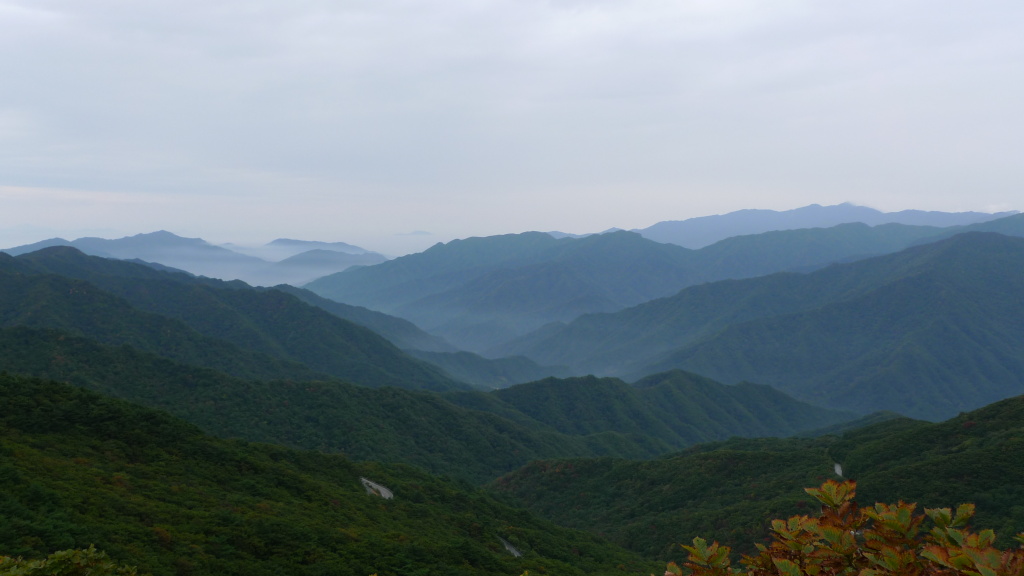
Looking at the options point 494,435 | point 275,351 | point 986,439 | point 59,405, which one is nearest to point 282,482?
point 59,405

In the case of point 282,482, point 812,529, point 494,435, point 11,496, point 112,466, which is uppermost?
point 812,529

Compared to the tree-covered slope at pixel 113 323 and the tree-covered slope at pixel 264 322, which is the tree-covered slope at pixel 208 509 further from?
the tree-covered slope at pixel 264 322

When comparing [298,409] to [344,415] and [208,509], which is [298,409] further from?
[208,509]

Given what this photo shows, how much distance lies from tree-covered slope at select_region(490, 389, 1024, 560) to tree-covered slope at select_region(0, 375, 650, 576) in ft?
43.2

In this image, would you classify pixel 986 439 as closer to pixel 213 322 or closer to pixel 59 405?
pixel 59 405

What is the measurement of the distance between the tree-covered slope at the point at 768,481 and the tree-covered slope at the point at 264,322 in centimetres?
8745

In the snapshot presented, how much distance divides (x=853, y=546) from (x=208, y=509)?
2914 cm

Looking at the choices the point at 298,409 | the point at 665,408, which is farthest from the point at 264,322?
the point at 665,408

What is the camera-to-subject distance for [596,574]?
38.2m

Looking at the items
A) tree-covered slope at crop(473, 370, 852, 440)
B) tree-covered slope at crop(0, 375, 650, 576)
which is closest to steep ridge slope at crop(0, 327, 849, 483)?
tree-covered slope at crop(473, 370, 852, 440)

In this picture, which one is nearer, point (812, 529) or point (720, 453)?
point (812, 529)

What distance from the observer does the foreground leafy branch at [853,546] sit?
550cm

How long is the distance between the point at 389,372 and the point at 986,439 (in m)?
135

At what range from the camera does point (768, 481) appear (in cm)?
6100
